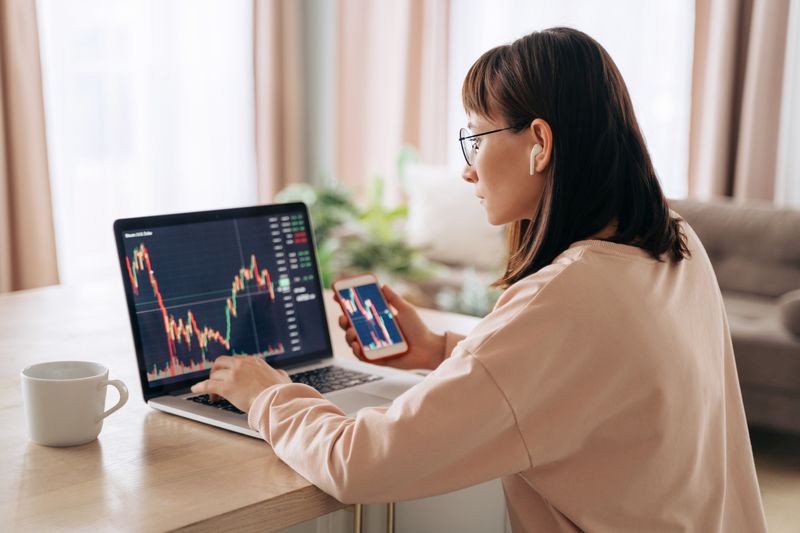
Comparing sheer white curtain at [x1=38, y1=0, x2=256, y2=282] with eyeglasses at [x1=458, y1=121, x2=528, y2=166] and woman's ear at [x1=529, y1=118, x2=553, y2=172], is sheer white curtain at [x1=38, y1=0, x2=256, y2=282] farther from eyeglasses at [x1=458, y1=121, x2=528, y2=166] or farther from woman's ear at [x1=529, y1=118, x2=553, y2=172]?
woman's ear at [x1=529, y1=118, x2=553, y2=172]

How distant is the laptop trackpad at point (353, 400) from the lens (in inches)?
48.3

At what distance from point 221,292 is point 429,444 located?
1.82 feet

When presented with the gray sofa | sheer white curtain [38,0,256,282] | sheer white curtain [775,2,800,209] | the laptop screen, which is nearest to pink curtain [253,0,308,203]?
sheer white curtain [38,0,256,282]

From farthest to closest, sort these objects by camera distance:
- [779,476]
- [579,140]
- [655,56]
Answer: [655,56] → [779,476] → [579,140]

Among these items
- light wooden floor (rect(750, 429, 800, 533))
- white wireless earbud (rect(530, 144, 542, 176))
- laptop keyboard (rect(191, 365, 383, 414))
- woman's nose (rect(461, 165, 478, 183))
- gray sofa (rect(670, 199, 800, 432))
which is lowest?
light wooden floor (rect(750, 429, 800, 533))

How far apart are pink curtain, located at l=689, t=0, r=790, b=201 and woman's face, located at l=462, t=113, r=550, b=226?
3.11 metres

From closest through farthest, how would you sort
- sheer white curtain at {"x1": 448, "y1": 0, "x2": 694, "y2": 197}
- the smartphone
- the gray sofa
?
the smartphone < the gray sofa < sheer white curtain at {"x1": 448, "y1": 0, "x2": 694, "y2": 197}

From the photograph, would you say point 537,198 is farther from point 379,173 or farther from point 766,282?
A: point 379,173

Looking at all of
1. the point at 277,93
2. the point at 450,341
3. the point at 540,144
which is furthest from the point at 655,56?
the point at 540,144

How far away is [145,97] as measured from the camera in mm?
4484

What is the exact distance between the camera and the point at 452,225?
4.26 metres

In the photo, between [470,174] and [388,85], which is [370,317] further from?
[388,85]

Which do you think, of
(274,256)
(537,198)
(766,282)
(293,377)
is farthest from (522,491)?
(766,282)

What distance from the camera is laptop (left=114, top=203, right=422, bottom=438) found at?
4.10 ft
